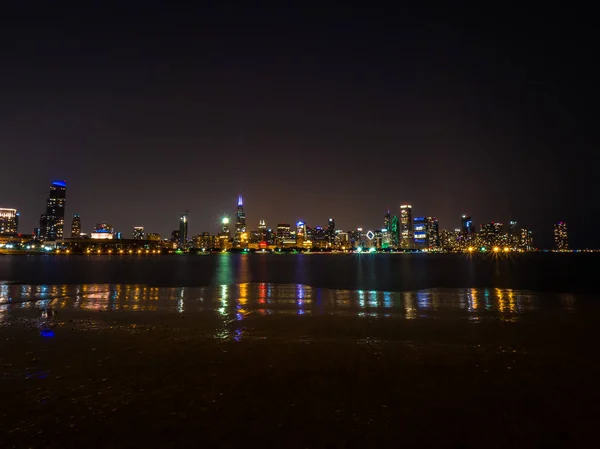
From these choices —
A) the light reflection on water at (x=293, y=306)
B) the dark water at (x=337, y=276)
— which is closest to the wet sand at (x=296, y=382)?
the light reflection on water at (x=293, y=306)

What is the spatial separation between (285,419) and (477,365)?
689 centimetres

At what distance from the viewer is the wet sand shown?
23.1ft

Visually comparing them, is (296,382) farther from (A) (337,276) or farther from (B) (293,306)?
(A) (337,276)

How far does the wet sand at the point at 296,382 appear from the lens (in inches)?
277

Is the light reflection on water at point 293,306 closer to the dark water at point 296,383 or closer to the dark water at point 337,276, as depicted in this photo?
the dark water at point 296,383

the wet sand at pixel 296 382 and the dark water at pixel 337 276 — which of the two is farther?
the dark water at pixel 337 276

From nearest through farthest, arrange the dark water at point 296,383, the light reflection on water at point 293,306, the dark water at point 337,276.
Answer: the dark water at point 296,383 < the light reflection on water at point 293,306 < the dark water at point 337,276

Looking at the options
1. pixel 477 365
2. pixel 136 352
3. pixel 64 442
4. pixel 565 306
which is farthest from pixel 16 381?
pixel 565 306

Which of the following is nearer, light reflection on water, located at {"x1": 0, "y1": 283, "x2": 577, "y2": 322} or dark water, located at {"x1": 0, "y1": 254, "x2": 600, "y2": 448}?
dark water, located at {"x1": 0, "y1": 254, "x2": 600, "y2": 448}

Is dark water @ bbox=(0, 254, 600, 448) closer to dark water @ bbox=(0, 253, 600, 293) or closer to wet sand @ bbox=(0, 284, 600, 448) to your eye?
wet sand @ bbox=(0, 284, 600, 448)

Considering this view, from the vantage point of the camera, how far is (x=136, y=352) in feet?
39.6

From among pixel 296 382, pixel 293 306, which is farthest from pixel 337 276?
pixel 296 382

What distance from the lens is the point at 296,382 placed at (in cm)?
956

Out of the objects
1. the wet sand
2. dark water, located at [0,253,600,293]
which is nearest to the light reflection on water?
the wet sand
